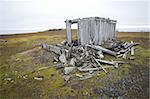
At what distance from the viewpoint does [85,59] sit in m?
13.2

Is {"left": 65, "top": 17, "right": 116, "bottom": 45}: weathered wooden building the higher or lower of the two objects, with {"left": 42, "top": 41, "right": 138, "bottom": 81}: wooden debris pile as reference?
higher

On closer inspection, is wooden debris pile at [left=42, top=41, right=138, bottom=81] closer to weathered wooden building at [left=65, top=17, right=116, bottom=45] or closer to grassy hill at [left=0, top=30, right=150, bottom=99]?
grassy hill at [left=0, top=30, right=150, bottom=99]

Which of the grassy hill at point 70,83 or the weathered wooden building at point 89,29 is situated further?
the weathered wooden building at point 89,29

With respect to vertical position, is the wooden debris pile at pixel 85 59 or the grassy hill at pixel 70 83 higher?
the wooden debris pile at pixel 85 59

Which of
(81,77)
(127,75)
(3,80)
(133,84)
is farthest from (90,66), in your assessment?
(3,80)

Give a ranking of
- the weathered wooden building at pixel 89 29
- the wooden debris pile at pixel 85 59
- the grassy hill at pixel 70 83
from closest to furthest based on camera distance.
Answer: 1. the grassy hill at pixel 70 83
2. the wooden debris pile at pixel 85 59
3. the weathered wooden building at pixel 89 29

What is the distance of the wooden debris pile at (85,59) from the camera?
38.7 ft

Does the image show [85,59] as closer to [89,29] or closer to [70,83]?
[70,83]

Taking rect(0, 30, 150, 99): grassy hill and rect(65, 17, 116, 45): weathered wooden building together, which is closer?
rect(0, 30, 150, 99): grassy hill

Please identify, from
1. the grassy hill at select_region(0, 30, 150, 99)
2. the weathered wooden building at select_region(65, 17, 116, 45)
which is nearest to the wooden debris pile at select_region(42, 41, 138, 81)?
the grassy hill at select_region(0, 30, 150, 99)

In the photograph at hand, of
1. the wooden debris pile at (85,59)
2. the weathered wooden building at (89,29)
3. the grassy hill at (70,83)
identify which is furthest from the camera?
the weathered wooden building at (89,29)

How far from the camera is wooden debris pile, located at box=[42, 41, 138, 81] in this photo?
11.8 m

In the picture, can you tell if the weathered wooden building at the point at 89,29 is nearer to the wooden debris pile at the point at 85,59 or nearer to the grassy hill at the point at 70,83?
the wooden debris pile at the point at 85,59

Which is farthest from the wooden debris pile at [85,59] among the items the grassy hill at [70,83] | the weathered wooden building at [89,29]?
the weathered wooden building at [89,29]
